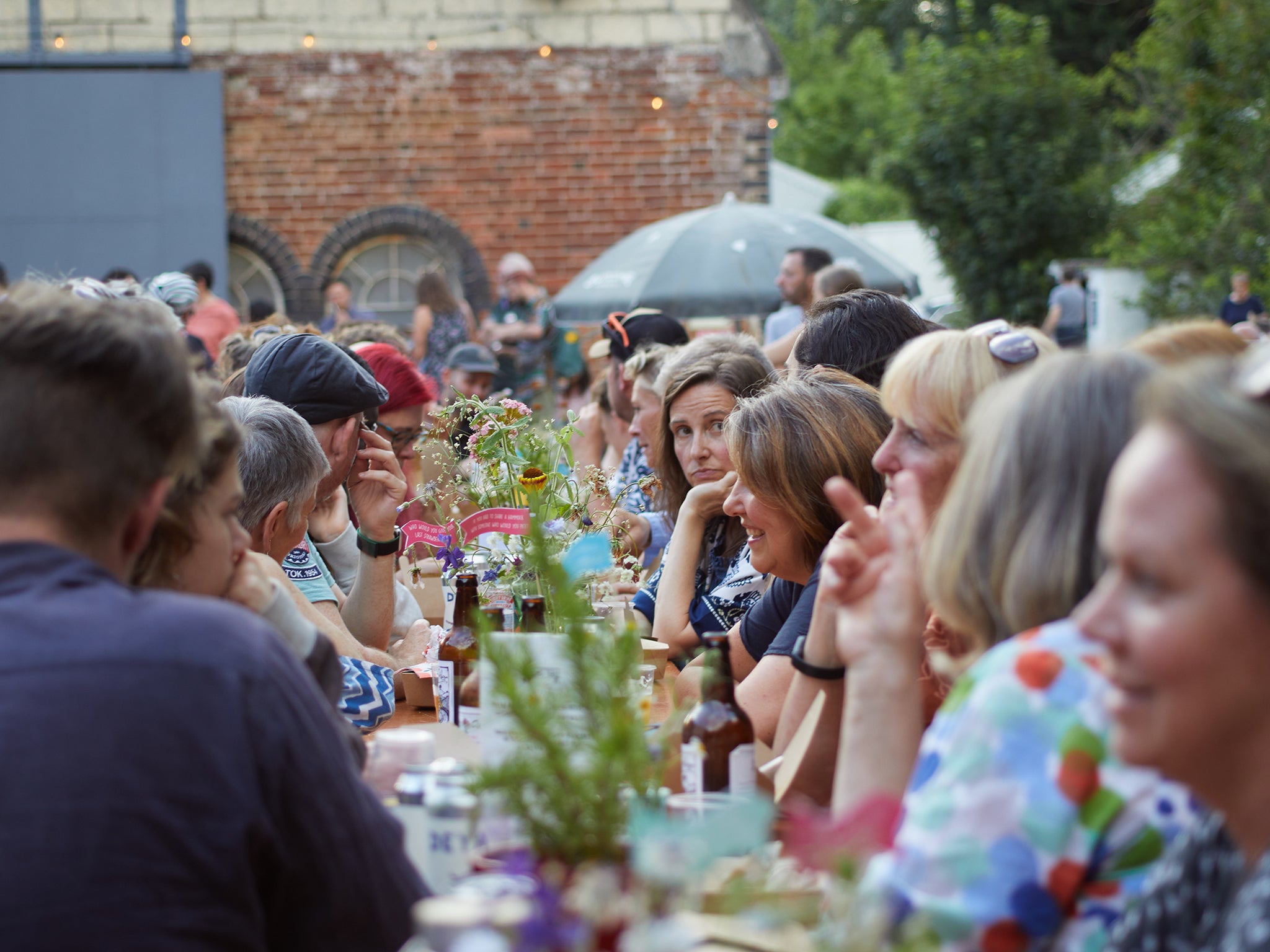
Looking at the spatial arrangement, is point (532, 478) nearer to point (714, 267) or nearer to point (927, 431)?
point (927, 431)

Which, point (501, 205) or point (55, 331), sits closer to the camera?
point (55, 331)

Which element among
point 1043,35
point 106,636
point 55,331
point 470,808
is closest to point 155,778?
point 106,636

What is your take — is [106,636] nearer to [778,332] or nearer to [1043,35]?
[778,332]

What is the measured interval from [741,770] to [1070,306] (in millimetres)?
14366

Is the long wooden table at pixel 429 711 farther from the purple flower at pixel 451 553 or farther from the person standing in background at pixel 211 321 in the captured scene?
the person standing in background at pixel 211 321

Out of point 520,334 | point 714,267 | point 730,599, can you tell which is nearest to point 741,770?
point 730,599

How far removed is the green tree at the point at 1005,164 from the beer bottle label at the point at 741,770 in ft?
55.2

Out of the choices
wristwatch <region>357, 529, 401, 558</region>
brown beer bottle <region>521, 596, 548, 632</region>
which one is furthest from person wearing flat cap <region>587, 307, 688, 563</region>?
brown beer bottle <region>521, 596, 548, 632</region>

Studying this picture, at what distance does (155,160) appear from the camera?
11.3 m

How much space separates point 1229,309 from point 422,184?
7901 millimetres

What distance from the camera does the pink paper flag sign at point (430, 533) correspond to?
10.2 ft

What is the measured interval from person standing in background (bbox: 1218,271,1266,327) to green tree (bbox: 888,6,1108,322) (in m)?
4.98

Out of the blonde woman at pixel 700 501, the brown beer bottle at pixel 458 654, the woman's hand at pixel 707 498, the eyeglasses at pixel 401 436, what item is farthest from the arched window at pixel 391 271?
the brown beer bottle at pixel 458 654

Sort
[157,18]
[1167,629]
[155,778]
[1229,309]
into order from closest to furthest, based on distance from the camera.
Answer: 1. [1167,629]
2. [155,778]
3. [157,18]
4. [1229,309]
